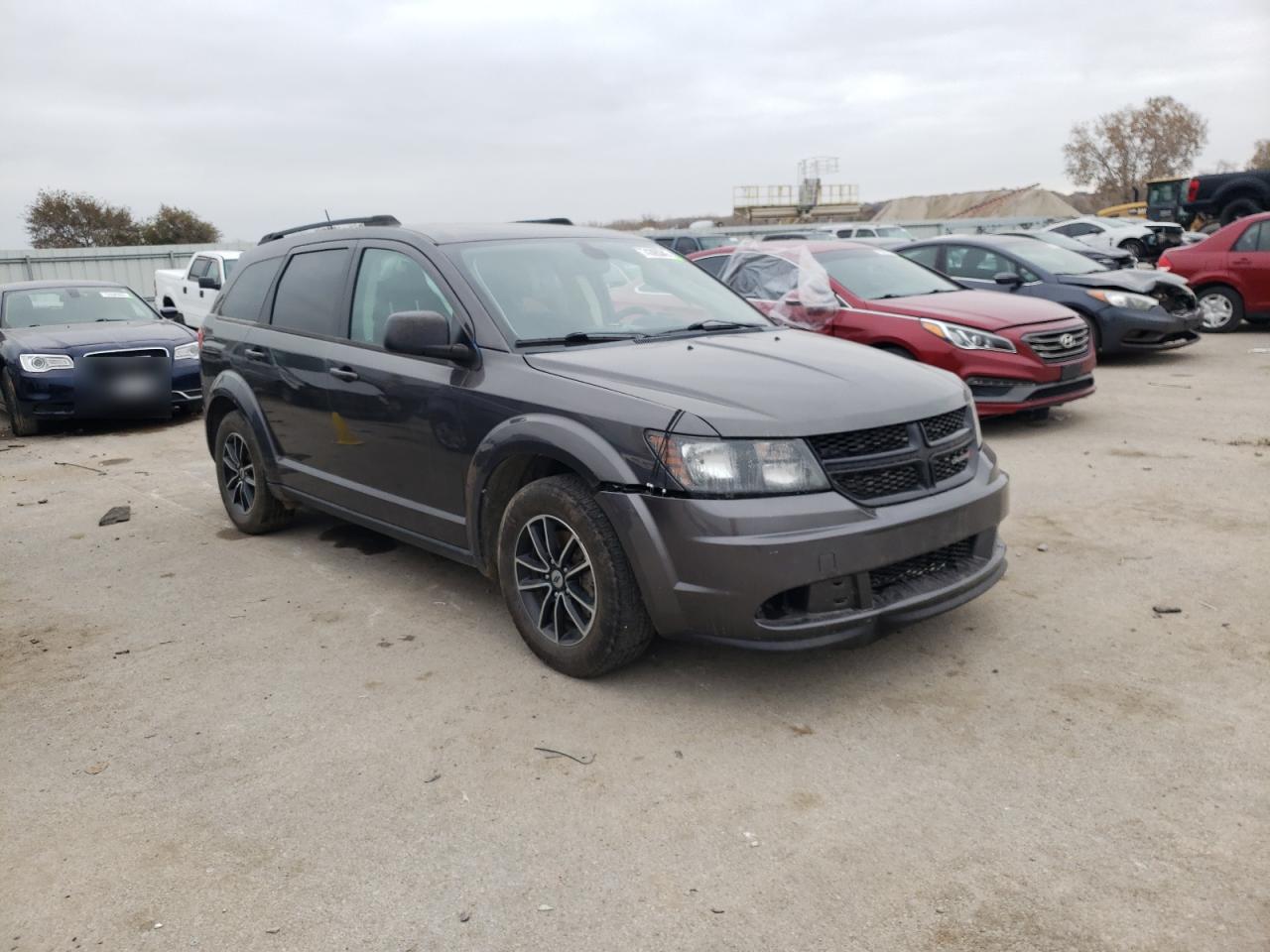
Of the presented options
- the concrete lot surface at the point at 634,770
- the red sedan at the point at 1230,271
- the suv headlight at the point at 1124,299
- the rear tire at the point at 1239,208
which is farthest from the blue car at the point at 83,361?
the rear tire at the point at 1239,208

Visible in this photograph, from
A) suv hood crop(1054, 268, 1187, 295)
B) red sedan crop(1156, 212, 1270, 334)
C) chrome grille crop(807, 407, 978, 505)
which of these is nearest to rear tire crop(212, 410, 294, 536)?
chrome grille crop(807, 407, 978, 505)

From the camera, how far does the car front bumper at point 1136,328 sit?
11148 millimetres

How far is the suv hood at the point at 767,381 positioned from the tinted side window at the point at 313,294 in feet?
5.16

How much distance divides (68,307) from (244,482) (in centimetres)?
A: 664

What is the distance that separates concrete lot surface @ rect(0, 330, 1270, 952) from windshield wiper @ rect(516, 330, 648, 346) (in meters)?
1.29

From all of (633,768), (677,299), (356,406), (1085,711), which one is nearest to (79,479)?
(356,406)

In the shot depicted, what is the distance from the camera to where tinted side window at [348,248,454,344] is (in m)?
4.66

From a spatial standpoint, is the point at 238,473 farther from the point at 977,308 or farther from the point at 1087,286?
the point at 1087,286

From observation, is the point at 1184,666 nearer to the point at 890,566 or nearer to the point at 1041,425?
the point at 890,566

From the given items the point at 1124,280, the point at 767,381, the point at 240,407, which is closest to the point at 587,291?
the point at 767,381

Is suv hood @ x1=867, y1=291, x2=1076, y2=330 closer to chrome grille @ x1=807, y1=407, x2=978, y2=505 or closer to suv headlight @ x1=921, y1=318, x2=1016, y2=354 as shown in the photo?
suv headlight @ x1=921, y1=318, x2=1016, y2=354

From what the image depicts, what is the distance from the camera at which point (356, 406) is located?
4.97 metres

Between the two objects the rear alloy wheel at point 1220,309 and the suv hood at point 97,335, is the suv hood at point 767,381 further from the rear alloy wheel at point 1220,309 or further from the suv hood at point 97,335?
the rear alloy wheel at point 1220,309

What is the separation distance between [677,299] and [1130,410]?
567cm
